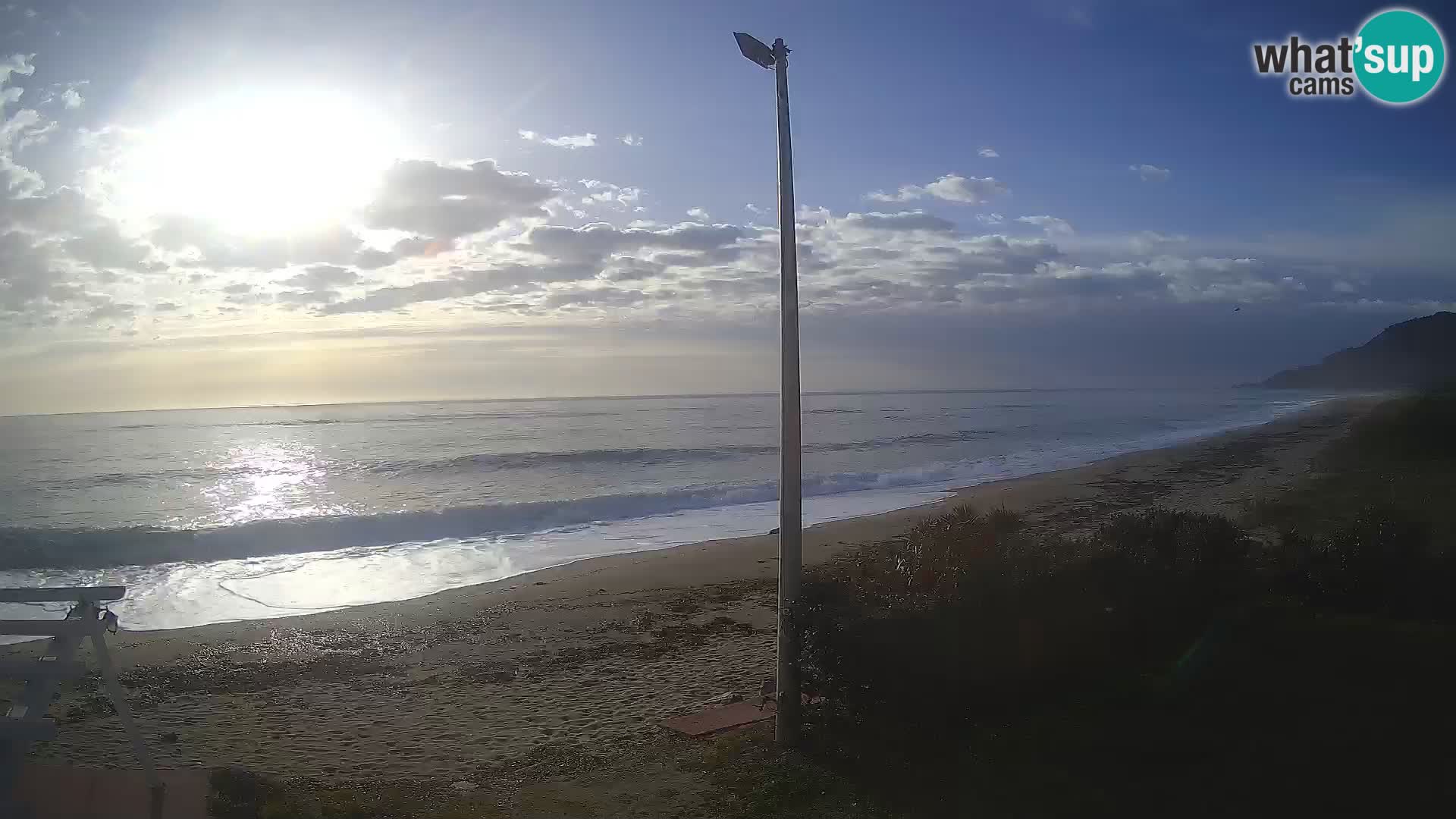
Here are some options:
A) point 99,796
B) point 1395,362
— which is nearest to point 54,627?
point 99,796

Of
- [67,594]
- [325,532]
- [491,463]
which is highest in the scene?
[67,594]

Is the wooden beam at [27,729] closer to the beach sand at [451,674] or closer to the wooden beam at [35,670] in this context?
the wooden beam at [35,670]

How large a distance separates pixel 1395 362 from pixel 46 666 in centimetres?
14732

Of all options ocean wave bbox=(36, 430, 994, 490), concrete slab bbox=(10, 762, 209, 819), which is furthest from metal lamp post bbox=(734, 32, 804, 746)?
ocean wave bbox=(36, 430, 994, 490)

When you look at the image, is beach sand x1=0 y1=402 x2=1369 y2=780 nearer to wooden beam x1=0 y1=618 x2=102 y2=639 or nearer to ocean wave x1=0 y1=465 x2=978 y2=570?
wooden beam x1=0 y1=618 x2=102 y2=639

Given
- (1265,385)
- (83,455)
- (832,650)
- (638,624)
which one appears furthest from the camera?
(1265,385)

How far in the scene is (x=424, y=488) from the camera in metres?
31.3

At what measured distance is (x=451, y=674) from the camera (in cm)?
916

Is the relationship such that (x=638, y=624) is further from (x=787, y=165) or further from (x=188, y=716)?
(x=787, y=165)

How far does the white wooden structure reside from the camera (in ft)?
12.3

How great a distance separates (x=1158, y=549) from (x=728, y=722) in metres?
3.76

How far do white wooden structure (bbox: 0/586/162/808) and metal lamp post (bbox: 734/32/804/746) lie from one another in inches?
145

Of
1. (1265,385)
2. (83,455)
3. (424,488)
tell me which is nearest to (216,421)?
(83,455)

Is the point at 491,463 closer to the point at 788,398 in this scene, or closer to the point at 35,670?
the point at 788,398
